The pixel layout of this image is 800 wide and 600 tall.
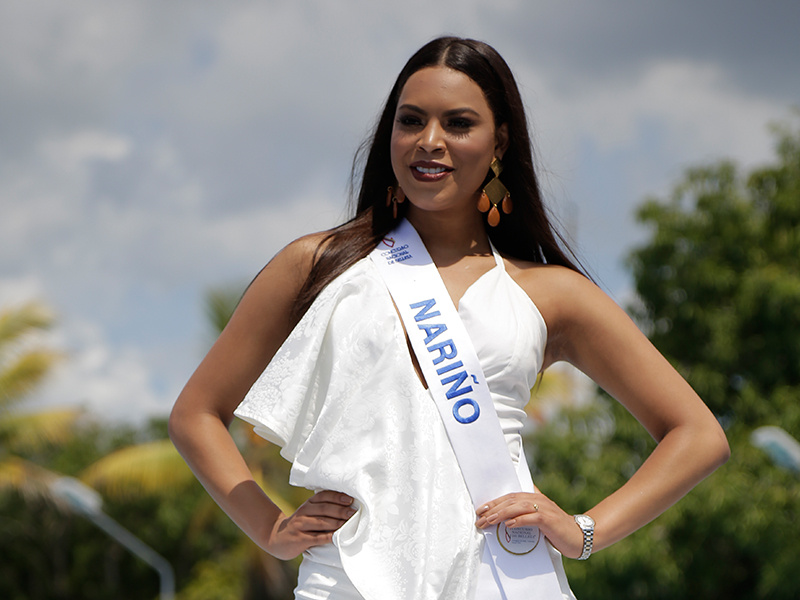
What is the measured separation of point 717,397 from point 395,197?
45.1ft

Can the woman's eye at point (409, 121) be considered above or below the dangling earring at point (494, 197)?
above

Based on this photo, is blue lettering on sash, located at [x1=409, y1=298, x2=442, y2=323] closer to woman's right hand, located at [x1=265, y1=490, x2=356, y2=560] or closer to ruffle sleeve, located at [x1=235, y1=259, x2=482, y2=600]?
ruffle sleeve, located at [x1=235, y1=259, x2=482, y2=600]

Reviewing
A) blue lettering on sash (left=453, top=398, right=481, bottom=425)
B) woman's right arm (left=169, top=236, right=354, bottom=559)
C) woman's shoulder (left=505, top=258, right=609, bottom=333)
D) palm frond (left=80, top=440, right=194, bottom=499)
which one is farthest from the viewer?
palm frond (left=80, top=440, right=194, bottom=499)

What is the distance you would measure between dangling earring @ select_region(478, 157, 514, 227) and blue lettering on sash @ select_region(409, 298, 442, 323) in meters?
0.32

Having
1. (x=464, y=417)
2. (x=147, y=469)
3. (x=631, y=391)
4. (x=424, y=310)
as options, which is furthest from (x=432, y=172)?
(x=147, y=469)

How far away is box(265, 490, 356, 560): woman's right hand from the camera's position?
2105 mm

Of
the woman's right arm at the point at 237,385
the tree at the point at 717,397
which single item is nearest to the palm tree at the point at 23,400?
the tree at the point at 717,397

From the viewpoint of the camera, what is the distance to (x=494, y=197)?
8.28ft

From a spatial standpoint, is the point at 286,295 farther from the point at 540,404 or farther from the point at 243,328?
the point at 540,404

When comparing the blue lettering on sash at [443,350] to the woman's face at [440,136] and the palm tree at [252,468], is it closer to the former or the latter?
the woman's face at [440,136]

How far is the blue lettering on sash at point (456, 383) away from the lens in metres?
2.19

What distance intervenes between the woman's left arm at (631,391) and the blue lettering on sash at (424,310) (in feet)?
0.86

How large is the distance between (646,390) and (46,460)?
83.4 feet

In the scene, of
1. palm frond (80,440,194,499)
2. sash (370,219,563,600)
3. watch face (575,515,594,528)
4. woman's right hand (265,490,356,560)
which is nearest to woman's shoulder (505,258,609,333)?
sash (370,219,563,600)
